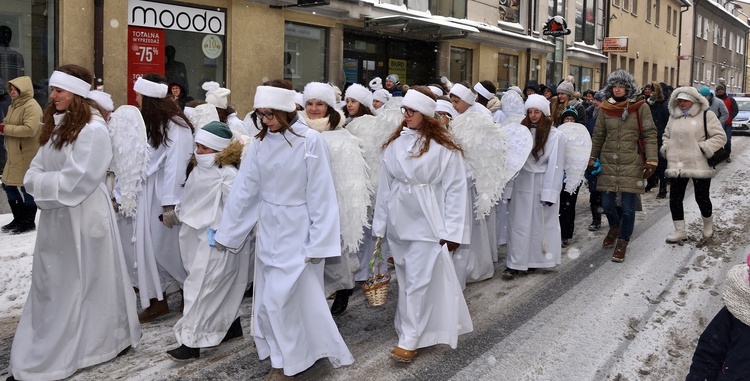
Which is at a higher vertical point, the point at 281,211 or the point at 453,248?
the point at 281,211

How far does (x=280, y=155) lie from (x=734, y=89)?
6835 cm

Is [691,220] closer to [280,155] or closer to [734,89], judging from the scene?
[280,155]

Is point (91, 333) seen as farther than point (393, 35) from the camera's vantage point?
No

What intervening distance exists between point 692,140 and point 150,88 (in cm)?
619

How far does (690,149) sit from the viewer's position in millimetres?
8211

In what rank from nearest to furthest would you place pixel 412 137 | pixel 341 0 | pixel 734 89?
pixel 412 137 → pixel 341 0 → pixel 734 89

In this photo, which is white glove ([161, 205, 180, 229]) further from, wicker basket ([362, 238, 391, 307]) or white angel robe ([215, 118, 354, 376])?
wicker basket ([362, 238, 391, 307])

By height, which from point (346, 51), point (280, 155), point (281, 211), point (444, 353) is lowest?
point (444, 353)

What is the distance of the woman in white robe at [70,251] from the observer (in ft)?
13.7

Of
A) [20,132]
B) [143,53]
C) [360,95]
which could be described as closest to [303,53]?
[143,53]

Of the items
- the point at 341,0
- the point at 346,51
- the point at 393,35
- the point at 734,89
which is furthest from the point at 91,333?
the point at 734,89

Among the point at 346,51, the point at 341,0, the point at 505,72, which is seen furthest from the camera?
the point at 505,72

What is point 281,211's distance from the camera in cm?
417

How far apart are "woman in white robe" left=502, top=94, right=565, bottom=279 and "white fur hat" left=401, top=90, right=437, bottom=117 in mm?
2368
